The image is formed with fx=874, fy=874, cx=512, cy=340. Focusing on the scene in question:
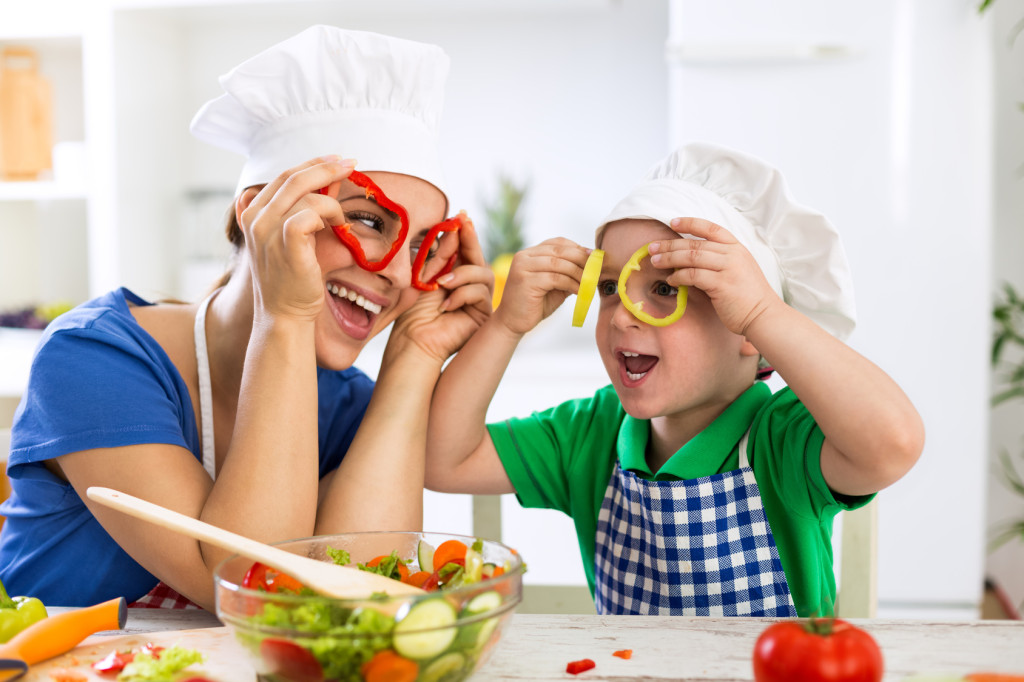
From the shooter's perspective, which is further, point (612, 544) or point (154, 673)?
point (612, 544)

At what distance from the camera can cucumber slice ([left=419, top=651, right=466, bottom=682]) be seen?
1.89 ft

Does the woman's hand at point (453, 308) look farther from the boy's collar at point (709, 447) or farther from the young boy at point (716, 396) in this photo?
the boy's collar at point (709, 447)

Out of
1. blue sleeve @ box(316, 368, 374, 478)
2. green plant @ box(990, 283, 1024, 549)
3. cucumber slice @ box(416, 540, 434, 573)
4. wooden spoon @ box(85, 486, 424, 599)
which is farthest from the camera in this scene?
green plant @ box(990, 283, 1024, 549)

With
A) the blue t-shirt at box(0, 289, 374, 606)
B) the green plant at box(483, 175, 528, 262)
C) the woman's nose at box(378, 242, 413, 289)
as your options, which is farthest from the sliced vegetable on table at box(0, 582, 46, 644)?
the green plant at box(483, 175, 528, 262)

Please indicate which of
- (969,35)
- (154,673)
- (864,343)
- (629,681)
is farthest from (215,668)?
(969,35)

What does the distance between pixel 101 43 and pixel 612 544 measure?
1.97 metres

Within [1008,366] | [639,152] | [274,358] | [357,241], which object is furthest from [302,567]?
[1008,366]

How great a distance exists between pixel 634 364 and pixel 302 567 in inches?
20.8

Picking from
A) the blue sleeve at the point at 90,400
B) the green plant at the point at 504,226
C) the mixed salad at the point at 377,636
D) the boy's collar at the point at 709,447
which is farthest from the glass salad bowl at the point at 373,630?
the green plant at the point at 504,226

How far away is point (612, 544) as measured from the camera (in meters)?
1.13

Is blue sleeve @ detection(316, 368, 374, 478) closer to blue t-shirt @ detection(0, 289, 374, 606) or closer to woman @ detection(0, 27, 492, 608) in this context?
woman @ detection(0, 27, 492, 608)

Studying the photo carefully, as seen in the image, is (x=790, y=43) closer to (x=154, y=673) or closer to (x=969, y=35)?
(x=969, y=35)

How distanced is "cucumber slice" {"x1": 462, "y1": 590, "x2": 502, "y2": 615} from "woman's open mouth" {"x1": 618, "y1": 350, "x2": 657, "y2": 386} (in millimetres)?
480

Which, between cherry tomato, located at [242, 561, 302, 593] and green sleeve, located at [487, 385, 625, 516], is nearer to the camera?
cherry tomato, located at [242, 561, 302, 593]
